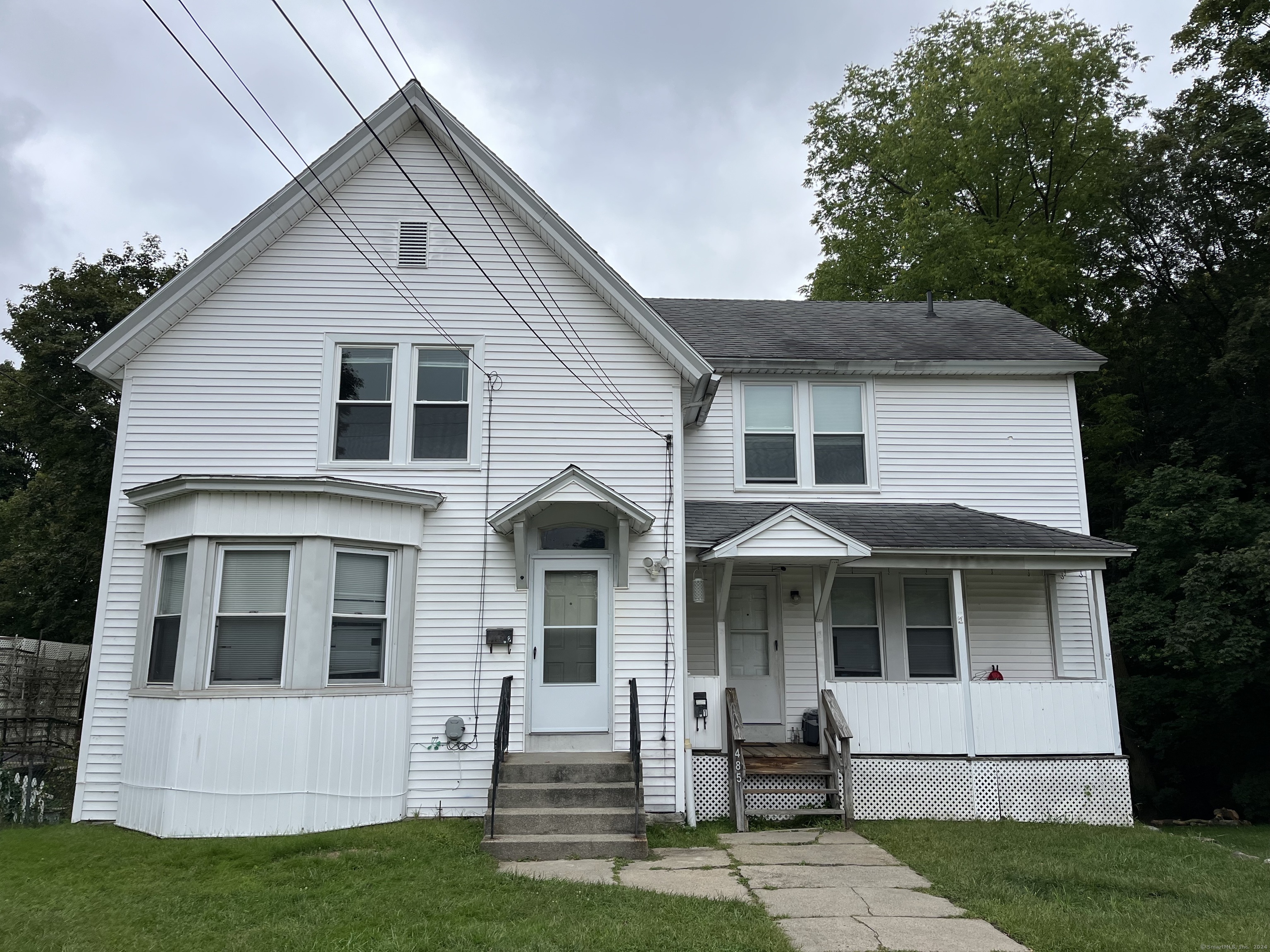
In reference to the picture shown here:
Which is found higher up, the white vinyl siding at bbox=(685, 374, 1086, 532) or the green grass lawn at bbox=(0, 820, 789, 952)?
the white vinyl siding at bbox=(685, 374, 1086, 532)

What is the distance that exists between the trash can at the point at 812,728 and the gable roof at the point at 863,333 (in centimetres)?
497

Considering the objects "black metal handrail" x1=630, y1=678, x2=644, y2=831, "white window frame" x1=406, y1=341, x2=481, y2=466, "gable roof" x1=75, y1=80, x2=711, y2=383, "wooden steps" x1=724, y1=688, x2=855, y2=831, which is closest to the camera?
"black metal handrail" x1=630, y1=678, x2=644, y2=831

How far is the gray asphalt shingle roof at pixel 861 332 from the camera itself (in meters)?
13.1

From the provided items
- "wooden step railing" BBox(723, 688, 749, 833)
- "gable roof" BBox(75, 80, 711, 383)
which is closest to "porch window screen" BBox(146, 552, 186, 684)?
"gable roof" BBox(75, 80, 711, 383)

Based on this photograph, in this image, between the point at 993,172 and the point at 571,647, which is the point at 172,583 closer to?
the point at 571,647

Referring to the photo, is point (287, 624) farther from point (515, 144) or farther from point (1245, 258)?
point (1245, 258)

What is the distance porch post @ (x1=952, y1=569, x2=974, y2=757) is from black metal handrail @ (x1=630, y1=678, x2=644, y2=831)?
166 inches

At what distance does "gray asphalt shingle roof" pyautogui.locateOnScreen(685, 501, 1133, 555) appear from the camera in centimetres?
1107

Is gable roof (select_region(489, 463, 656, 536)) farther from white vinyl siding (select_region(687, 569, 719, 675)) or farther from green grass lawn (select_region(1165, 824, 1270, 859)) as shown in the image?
green grass lawn (select_region(1165, 824, 1270, 859))

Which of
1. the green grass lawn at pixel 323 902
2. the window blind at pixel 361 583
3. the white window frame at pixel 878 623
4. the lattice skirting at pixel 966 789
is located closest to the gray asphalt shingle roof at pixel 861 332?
the white window frame at pixel 878 623

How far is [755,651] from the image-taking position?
1215cm

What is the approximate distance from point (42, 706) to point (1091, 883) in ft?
66.2

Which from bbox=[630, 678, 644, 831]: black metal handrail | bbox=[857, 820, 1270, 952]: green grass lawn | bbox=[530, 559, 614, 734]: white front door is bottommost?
bbox=[857, 820, 1270, 952]: green grass lawn

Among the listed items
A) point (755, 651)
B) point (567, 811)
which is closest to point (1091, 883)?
point (567, 811)
